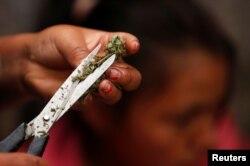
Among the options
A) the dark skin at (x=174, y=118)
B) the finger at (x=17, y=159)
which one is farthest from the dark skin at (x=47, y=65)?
the dark skin at (x=174, y=118)

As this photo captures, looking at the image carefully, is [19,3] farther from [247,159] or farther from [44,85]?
[247,159]

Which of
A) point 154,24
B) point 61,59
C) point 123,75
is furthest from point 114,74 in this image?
point 154,24

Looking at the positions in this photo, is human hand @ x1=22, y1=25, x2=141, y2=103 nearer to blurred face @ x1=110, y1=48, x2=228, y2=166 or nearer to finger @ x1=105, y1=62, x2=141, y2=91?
finger @ x1=105, y1=62, x2=141, y2=91

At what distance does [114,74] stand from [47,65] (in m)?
0.15

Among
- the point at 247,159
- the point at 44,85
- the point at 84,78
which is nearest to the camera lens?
the point at 84,78

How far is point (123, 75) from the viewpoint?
506mm

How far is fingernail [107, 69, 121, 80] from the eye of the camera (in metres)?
0.49

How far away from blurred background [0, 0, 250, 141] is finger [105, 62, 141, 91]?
0.70 feet

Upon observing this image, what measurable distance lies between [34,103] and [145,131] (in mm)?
207

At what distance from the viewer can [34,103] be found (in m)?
0.71

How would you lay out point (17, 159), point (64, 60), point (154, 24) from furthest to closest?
point (154, 24) → point (64, 60) → point (17, 159)

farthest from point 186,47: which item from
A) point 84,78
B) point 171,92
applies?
point 84,78

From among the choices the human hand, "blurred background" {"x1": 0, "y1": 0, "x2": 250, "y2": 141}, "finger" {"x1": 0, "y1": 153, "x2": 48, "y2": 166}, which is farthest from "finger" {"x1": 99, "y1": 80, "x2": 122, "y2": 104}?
"blurred background" {"x1": 0, "y1": 0, "x2": 250, "y2": 141}

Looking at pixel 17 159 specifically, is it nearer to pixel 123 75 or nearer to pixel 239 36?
pixel 123 75
